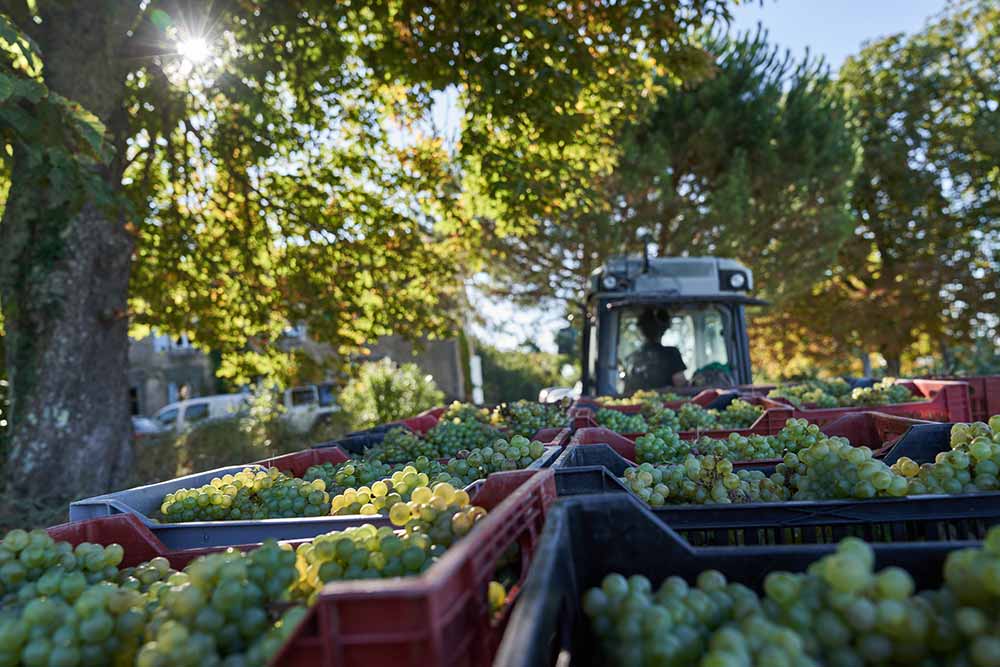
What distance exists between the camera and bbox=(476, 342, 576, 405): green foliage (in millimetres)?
33406

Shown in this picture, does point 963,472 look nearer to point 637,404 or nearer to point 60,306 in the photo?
point 637,404

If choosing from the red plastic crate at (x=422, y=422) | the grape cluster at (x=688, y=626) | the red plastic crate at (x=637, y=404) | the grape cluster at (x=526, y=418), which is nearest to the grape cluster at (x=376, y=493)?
the grape cluster at (x=688, y=626)

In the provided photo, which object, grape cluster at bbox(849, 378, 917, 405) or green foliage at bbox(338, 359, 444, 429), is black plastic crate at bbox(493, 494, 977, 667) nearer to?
grape cluster at bbox(849, 378, 917, 405)

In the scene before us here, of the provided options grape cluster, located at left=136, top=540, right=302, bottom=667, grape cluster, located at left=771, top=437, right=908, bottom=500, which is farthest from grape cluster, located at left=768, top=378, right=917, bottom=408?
grape cluster, located at left=136, top=540, right=302, bottom=667

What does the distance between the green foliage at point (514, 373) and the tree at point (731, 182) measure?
16.9 m

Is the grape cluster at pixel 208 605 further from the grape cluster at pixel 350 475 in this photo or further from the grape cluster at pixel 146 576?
the grape cluster at pixel 350 475

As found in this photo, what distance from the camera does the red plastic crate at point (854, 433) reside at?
10.2ft

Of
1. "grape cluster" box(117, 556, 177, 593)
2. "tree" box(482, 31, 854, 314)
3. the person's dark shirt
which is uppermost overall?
"tree" box(482, 31, 854, 314)

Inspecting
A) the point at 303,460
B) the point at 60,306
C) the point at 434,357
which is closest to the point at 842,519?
the point at 303,460

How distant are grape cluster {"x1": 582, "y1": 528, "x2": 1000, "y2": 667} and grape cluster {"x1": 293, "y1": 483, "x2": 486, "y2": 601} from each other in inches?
19.2

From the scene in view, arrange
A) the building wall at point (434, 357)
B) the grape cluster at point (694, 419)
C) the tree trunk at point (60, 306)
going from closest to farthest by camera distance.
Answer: the grape cluster at point (694, 419), the tree trunk at point (60, 306), the building wall at point (434, 357)

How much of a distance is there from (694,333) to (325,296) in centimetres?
506

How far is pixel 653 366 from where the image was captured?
7816 mm

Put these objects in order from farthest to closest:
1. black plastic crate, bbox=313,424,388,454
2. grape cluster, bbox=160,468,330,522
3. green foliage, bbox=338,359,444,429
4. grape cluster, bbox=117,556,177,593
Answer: green foliage, bbox=338,359,444,429 → black plastic crate, bbox=313,424,388,454 → grape cluster, bbox=160,468,330,522 → grape cluster, bbox=117,556,177,593
